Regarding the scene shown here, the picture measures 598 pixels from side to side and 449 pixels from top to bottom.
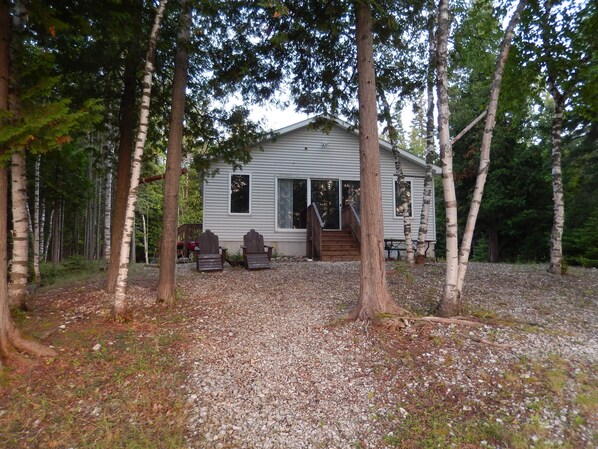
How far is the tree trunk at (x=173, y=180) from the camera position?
5.96 metres

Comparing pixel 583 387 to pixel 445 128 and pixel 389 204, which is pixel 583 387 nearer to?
pixel 445 128

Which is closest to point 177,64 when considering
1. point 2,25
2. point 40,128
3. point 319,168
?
point 2,25

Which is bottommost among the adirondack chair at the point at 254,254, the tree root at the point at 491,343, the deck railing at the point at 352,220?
the tree root at the point at 491,343

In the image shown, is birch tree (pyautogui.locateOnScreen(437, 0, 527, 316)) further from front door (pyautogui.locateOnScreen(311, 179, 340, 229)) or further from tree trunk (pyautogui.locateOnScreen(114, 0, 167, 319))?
front door (pyautogui.locateOnScreen(311, 179, 340, 229))

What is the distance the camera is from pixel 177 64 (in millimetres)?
6285

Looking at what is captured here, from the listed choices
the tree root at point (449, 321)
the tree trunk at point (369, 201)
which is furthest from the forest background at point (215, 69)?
the tree root at point (449, 321)

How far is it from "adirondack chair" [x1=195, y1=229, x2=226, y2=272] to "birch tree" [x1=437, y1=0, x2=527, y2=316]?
5.90 m

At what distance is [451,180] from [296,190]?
9086 mm

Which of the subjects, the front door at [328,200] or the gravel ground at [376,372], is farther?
the front door at [328,200]

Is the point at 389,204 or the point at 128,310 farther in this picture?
the point at 389,204

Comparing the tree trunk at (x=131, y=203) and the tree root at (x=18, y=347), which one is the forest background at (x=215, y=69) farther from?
the tree root at (x=18, y=347)

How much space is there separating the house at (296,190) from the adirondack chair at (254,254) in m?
2.79

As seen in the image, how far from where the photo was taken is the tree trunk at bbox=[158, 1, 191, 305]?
19.5 ft

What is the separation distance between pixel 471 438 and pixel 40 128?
190 inches
